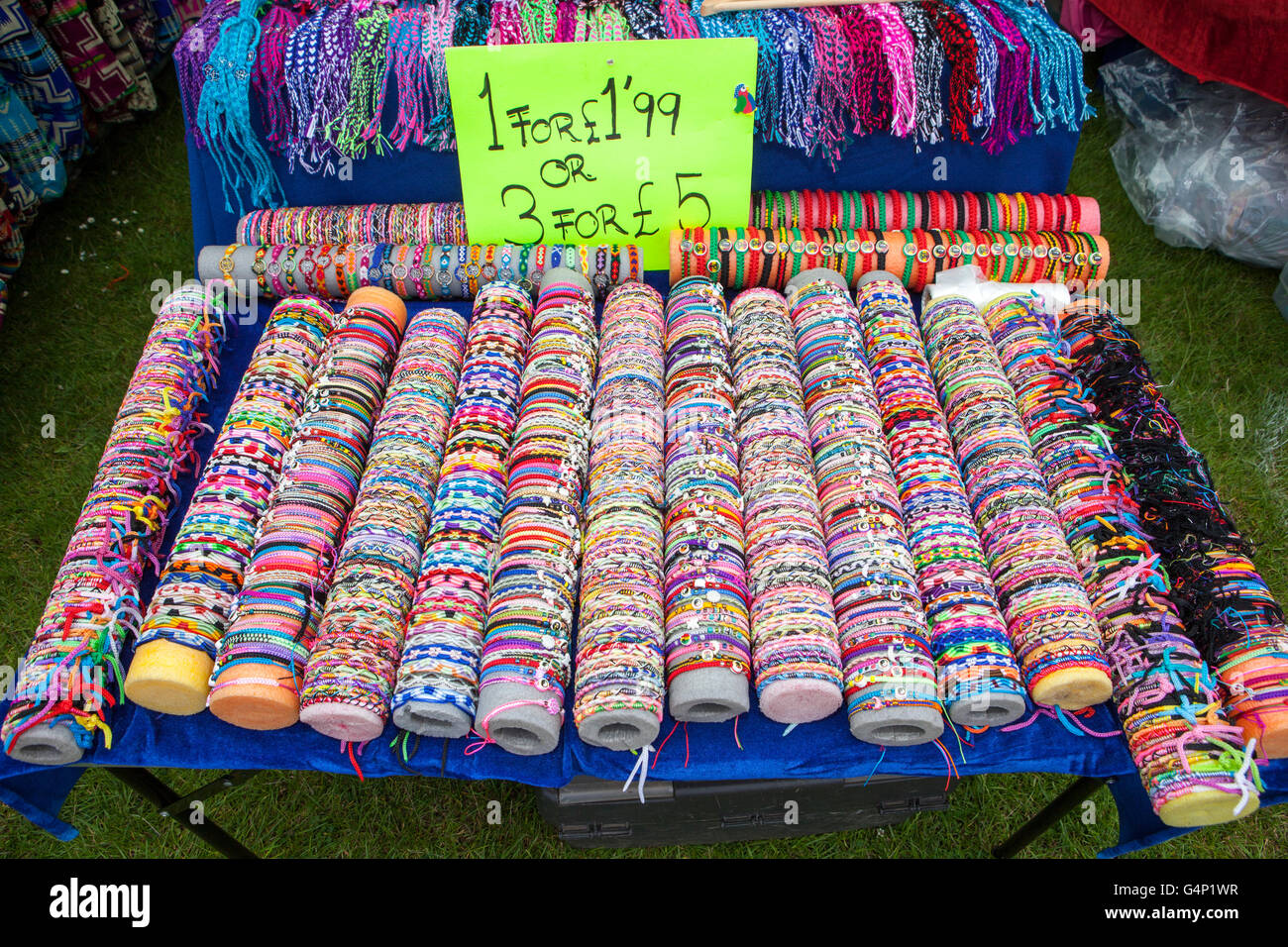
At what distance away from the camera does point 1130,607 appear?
1.85 metres

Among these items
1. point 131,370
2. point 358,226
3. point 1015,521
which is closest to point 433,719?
point 1015,521

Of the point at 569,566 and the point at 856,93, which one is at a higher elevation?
the point at 856,93

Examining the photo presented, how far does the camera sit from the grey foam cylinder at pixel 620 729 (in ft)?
5.51

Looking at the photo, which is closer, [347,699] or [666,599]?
[347,699]

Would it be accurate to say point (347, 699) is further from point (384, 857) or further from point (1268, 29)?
point (1268, 29)

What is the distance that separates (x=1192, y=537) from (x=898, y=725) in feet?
2.63

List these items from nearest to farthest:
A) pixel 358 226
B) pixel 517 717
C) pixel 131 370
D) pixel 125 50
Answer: pixel 517 717 → pixel 358 226 → pixel 131 370 → pixel 125 50

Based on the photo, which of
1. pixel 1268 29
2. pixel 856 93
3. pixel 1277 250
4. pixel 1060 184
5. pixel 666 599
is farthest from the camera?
pixel 1277 250

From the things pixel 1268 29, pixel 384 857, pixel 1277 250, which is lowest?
pixel 384 857

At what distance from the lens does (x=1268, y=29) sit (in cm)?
354

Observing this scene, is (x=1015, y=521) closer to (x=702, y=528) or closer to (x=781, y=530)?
(x=781, y=530)

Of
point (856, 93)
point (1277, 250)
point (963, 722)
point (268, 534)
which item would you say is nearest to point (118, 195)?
point (268, 534)

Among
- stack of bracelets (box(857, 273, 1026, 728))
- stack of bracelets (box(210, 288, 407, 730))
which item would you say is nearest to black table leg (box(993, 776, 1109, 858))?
stack of bracelets (box(857, 273, 1026, 728))

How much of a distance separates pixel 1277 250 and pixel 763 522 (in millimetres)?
3346
